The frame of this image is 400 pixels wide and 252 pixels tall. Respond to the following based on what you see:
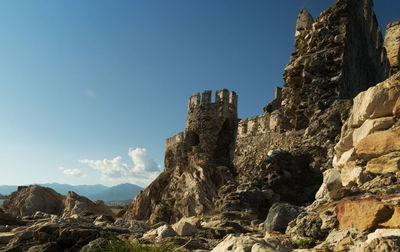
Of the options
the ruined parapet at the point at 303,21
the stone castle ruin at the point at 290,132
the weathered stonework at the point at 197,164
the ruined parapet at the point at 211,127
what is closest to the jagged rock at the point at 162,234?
the stone castle ruin at the point at 290,132

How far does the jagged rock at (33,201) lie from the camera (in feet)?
43.1

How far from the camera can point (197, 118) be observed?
19.7 m

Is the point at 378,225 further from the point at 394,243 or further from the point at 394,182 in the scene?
the point at 394,182

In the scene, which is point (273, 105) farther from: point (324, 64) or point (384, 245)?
point (384, 245)

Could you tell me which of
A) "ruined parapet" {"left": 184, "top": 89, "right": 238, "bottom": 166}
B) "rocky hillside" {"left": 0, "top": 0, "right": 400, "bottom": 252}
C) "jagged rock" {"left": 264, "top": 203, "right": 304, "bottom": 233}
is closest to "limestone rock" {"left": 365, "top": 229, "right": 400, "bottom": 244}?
"rocky hillside" {"left": 0, "top": 0, "right": 400, "bottom": 252}

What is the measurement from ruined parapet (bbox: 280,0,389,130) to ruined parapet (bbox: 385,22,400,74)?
10.5 m

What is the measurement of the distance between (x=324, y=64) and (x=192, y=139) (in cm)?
1167

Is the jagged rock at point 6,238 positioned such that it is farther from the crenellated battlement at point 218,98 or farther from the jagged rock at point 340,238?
the crenellated battlement at point 218,98

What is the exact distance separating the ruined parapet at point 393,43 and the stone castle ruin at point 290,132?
714 millimetres

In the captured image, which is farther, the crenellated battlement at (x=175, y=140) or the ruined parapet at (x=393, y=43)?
the crenellated battlement at (x=175, y=140)

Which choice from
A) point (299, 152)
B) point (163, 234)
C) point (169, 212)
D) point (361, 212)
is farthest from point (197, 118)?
point (361, 212)

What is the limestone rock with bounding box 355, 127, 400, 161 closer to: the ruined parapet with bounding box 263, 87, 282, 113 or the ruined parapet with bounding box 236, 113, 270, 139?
the ruined parapet with bounding box 236, 113, 270, 139

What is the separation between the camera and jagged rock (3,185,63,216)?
43.1ft

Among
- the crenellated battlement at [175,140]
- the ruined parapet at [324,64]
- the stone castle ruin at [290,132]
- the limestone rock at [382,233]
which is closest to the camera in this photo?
the limestone rock at [382,233]
